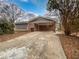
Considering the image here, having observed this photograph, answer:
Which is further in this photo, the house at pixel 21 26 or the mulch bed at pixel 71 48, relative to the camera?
the house at pixel 21 26

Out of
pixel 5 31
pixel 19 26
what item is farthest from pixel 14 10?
pixel 5 31

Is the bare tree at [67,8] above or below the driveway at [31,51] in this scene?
above

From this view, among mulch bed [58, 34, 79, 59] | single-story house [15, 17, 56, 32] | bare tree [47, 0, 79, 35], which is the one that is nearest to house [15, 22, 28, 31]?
single-story house [15, 17, 56, 32]

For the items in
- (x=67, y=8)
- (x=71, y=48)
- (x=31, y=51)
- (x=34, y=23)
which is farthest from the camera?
(x=34, y=23)

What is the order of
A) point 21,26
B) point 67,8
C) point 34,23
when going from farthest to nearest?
point 21,26 < point 34,23 < point 67,8

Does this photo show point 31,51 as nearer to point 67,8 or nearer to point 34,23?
point 67,8

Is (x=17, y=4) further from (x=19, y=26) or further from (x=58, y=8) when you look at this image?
(x=58, y=8)

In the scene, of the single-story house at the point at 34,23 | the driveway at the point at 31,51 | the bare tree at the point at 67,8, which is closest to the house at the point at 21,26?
the single-story house at the point at 34,23

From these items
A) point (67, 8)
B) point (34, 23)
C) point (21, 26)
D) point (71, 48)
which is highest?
point (67, 8)

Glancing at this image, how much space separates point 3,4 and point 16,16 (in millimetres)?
5474

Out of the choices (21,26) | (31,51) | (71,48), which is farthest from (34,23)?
(31,51)

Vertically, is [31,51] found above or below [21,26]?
below

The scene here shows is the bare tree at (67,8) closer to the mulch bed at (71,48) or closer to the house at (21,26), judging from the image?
the mulch bed at (71,48)

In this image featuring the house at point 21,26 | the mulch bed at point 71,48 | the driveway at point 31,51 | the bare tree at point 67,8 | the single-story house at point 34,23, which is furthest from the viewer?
the house at point 21,26
